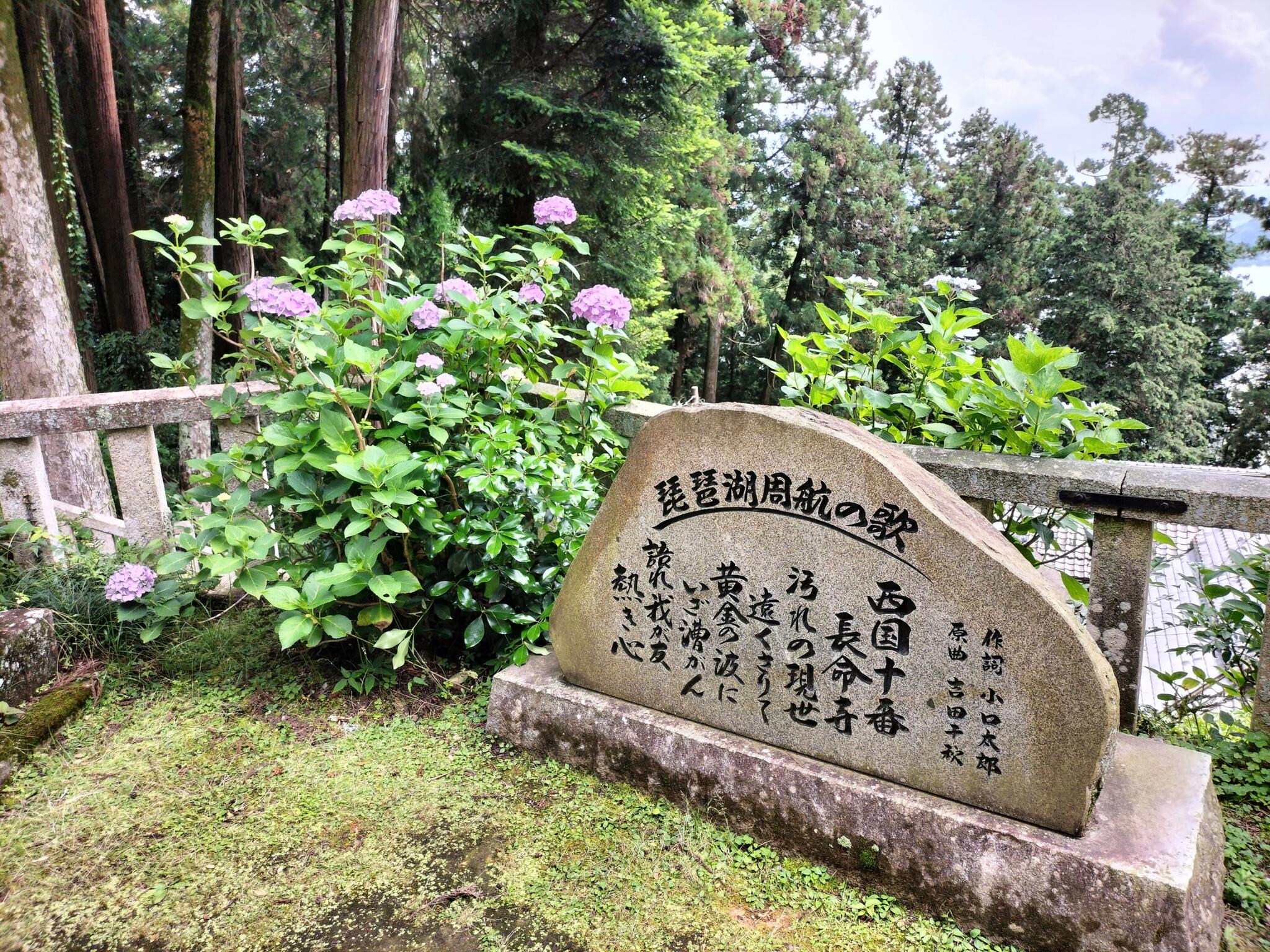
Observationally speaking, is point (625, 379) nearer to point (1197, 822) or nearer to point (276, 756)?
point (276, 756)

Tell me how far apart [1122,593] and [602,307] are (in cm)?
170

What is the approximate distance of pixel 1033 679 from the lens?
167 centimetres

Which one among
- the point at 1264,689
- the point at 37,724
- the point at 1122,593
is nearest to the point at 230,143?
the point at 37,724

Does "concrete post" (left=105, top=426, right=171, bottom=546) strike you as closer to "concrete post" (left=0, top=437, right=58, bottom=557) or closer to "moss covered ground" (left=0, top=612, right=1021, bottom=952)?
"concrete post" (left=0, top=437, right=58, bottom=557)

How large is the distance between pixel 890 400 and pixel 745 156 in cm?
1707

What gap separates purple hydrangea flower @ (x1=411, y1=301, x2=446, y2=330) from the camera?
2615 mm

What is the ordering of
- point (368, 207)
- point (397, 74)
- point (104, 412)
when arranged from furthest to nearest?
Result: point (397, 74), point (104, 412), point (368, 207)

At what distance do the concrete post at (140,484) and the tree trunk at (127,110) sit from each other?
8.81m

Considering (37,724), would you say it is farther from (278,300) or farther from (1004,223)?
(1004,223)

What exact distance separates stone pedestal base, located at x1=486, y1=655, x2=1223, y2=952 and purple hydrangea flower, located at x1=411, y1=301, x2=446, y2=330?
1305 millimetres

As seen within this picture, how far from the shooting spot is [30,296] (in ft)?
15.1

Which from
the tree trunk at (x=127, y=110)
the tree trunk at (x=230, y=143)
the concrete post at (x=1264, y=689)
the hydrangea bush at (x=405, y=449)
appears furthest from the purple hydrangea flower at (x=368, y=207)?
the tree trunk at (x=127, y=110)

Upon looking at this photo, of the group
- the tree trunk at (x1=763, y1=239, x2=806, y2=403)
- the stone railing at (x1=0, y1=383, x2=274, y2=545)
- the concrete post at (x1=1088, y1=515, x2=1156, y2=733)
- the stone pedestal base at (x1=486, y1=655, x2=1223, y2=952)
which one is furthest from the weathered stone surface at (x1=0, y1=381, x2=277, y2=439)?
Answer: the tree trunk at (x1=763, y1=239, x2=806, y2=403)

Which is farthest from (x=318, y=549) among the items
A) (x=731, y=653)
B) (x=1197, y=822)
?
(x=1197, y=822)
